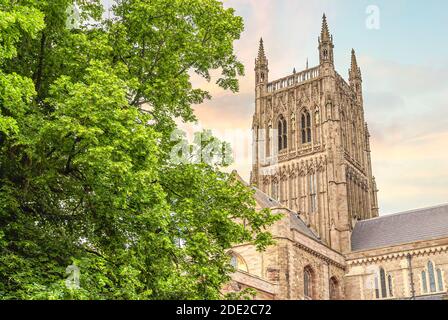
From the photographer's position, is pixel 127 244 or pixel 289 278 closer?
pixel 127 244

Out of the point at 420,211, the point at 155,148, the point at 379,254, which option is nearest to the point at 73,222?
the point at 155,148

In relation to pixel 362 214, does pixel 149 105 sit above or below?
below

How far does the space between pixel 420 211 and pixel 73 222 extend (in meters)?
44.7

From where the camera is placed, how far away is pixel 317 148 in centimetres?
5881

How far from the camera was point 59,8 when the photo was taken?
14445 mm

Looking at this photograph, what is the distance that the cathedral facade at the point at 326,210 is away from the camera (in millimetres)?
41281

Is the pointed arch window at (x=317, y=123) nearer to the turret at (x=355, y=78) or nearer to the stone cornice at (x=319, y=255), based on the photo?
the turret at (x=355, y=78)

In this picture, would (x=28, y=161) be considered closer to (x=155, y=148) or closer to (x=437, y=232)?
(x=155, y=148)

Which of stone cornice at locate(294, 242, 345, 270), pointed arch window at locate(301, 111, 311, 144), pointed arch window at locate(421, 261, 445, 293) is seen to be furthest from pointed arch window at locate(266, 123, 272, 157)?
pointed arch window at locate(421, 261, 445, 293)

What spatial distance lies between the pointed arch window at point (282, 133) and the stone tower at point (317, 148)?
11 centimetres

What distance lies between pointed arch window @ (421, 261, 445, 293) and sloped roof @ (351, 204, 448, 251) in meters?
2.73

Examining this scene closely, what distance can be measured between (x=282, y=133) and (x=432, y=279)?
23354 mm

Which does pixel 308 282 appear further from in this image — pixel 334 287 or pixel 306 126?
pixel 306 126

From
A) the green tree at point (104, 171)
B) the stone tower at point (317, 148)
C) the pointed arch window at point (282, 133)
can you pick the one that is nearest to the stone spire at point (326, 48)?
the stone tower at point (317, 148)
